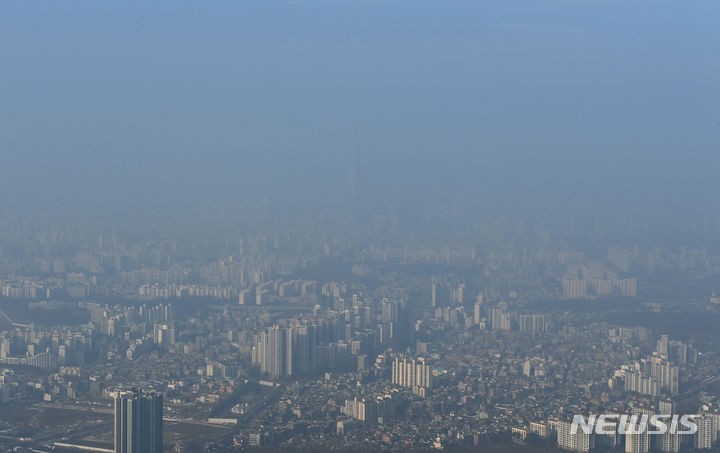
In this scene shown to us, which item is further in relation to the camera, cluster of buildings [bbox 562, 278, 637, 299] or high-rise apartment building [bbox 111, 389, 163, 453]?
cluster of buildings [bbox 562, 278, 637, 299]

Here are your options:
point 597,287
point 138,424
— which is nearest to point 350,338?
point 597,287

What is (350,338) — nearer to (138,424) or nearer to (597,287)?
(597,287)

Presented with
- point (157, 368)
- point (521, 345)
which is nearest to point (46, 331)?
point (157, 368)

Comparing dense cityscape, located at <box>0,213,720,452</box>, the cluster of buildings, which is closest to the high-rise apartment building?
dense cityscape, located at <box>0,213,720,452</box>

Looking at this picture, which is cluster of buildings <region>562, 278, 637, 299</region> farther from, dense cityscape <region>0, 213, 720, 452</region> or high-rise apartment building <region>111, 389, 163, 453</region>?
high-rise apartment building <region>111, 389, 163, 453</region>

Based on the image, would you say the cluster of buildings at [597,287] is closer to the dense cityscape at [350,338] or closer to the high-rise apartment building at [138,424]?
the dense cityscape at [350,338]

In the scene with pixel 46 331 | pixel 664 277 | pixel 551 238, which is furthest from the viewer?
pixel 551 238

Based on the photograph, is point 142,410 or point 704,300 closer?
point 142,410

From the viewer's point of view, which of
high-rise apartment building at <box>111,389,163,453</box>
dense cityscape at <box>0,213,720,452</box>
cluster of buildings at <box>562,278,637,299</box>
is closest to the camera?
high-rise apartment building at <box>111,389,163,453</box>

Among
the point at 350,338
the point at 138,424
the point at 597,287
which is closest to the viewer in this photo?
the point at 138,424

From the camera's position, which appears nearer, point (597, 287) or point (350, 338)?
point (350, 338)

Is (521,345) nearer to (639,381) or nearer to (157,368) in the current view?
(639,381)
